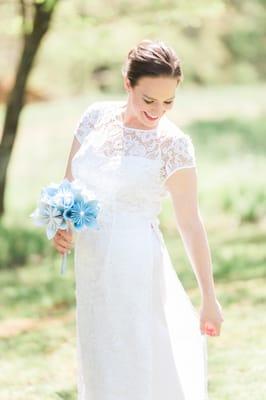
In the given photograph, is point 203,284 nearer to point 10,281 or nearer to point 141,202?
point 141,202

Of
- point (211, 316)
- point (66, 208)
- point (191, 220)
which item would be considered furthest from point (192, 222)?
point (66, 208)

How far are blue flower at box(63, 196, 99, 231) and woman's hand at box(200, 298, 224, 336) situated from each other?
546mm

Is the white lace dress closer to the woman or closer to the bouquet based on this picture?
the woman

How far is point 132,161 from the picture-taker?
3738 mm

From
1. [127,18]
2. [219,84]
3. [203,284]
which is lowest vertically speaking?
[203,284]

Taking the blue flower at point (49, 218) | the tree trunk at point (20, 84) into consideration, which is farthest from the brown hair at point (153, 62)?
the tree trunk at point (20, 84)

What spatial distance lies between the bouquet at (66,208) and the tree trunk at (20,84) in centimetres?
857

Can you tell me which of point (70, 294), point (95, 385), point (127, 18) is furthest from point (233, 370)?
point (127, 18)

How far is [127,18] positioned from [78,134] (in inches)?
416

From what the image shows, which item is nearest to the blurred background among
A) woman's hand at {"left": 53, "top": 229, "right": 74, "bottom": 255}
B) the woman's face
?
woman's hand at {"left": 53, "top": 229, "right": 74, "bottom": 255}

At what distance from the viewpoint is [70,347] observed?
711 cm

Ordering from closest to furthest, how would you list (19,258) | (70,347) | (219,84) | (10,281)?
(70,347), (10,281), (19,258), (219,84)

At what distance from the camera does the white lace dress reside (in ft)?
12.3

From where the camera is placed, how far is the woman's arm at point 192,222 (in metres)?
3.72
